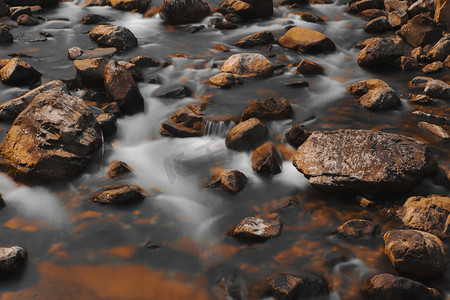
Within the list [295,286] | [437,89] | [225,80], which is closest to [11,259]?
[295,286]

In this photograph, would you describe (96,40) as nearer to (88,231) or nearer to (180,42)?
(180,42)

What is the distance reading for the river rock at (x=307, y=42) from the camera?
9.09 meters

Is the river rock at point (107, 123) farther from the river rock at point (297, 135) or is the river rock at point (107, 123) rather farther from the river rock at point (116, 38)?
the river rock at point (116, 38)

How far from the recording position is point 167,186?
5184mm

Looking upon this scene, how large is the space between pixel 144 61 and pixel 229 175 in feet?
14.3

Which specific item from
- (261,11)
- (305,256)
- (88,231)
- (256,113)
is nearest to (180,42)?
(261,11)

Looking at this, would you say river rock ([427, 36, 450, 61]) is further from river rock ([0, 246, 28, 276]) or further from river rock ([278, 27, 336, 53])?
river rock ([0, 246, 28, 276])

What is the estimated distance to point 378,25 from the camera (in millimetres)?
10125

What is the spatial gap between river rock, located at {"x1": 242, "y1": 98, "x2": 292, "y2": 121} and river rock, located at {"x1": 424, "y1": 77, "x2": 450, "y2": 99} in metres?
2.61

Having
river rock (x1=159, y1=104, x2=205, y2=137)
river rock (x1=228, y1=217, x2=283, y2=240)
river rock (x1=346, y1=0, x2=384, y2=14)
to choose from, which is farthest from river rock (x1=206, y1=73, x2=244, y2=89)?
river rock (x1=346, y1=0, x2=384, y2=14)

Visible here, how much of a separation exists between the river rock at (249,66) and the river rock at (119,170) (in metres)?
3.44

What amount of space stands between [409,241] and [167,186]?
2812 millimetres

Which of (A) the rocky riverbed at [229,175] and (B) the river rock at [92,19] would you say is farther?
(B) the river rock at [92,19]

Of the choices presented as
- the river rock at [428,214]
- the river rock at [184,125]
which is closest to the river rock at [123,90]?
the river rock at [184,125]
